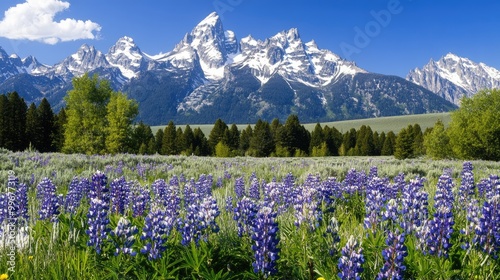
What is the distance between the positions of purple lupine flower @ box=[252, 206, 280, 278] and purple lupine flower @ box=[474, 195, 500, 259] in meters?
1.90

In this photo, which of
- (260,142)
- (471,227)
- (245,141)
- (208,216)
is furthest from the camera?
(245,141)

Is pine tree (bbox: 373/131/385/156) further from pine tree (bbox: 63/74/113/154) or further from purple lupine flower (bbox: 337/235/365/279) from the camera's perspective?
purple lupine flower (bbox: 337/235/365/279)

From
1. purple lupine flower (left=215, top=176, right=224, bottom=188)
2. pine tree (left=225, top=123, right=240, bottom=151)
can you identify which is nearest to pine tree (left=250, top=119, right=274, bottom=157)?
pine tree (left=225, top=123, right=240, bottom=151)

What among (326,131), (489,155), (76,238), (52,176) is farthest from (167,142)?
(76,238)

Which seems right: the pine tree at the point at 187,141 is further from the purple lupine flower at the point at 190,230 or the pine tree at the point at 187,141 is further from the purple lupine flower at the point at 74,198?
the purple lupine flower at the point at 190,230

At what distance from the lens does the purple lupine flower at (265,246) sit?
2958 mm

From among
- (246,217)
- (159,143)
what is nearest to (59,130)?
(159,143)

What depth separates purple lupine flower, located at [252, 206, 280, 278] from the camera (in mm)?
2958

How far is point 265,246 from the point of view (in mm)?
3018

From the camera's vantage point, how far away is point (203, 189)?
6.94 m

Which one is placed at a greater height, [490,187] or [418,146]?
[418,146]

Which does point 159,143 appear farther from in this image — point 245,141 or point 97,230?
point 97,230

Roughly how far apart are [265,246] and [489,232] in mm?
2095

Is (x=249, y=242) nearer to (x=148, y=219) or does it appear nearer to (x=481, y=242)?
(x=148, y=219)
